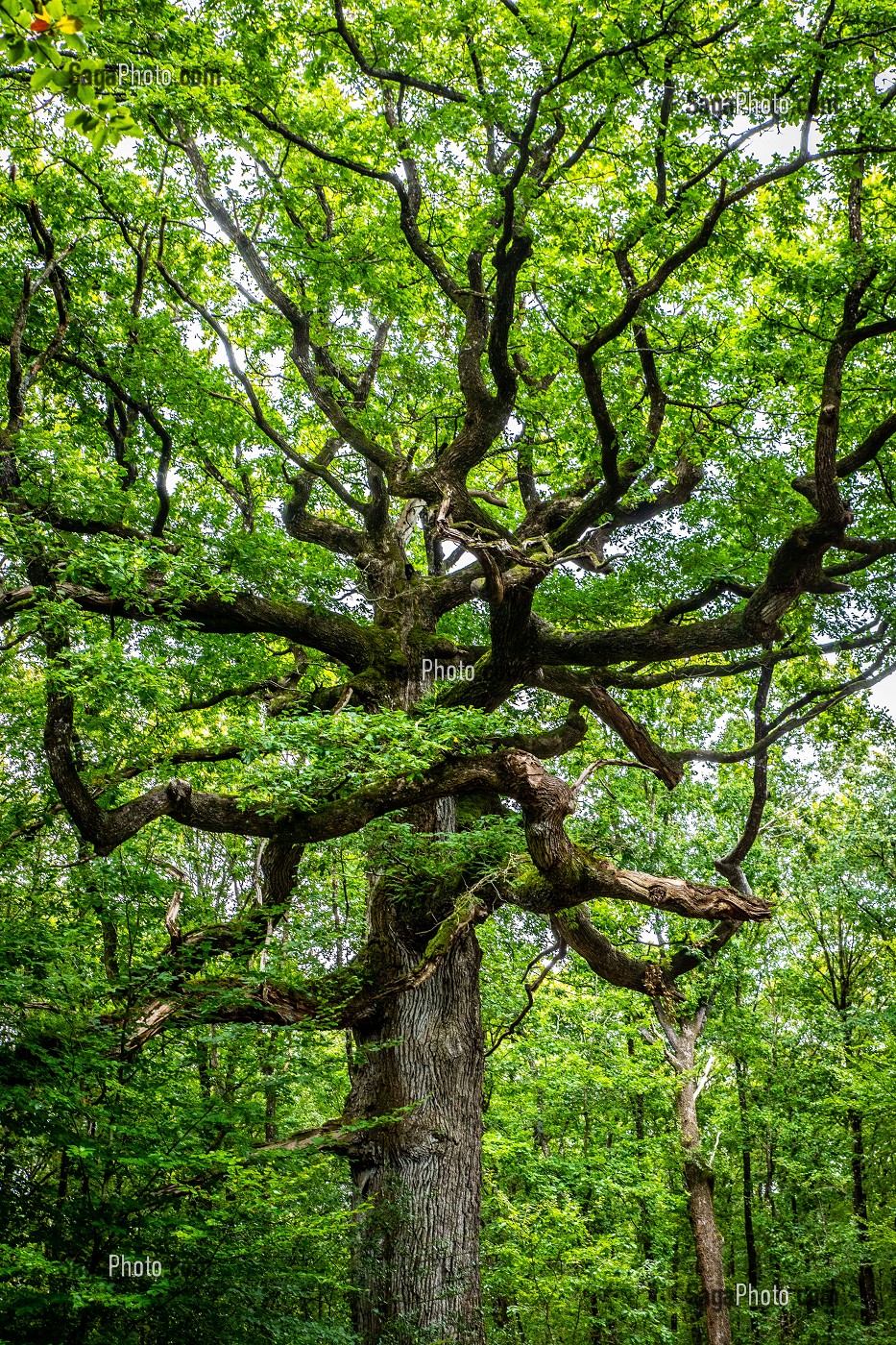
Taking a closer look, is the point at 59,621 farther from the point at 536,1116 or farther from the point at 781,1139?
the point at 781,1139

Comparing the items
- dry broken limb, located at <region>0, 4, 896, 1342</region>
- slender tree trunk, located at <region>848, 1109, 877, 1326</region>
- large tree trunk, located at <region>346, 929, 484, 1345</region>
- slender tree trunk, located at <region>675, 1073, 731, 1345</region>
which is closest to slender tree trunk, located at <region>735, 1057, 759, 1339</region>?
slender tree trunk, located at <region>848, 1109, 877, 1326</region>

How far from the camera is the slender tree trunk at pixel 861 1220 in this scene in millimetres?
16359

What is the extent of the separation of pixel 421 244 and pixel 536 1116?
1254 cm

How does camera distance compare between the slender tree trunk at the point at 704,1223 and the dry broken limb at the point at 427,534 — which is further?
the slender tree trunk at the point at 704,1223

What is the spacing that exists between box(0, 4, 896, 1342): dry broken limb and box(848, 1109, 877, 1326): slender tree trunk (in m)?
10.6

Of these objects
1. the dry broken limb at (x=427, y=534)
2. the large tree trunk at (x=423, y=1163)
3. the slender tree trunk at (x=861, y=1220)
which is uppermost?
the dry broken limb at (x=427, y=534)

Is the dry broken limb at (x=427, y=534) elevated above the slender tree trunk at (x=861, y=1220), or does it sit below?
above

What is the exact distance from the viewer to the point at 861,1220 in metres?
16.4

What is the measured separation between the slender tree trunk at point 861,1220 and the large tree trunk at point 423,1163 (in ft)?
39.3

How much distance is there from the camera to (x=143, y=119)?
26.8 feet

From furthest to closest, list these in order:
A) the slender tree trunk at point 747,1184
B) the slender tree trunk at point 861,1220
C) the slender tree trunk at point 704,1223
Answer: the slender tree trunk at point 747,1184 → the slender tree trunk at point 861,1220 → the slender tree trunk at point 704,1223

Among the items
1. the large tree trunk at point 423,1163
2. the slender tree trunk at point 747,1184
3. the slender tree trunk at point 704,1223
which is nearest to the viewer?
the large tree trunk at point 423,1163

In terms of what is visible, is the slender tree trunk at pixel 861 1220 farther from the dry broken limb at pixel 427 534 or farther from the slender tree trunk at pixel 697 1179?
the dry broken limb at pixel 427 534

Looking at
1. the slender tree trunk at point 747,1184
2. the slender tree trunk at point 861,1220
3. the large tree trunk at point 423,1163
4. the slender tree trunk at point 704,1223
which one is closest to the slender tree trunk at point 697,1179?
the slender tree trunk at point 704,1223
